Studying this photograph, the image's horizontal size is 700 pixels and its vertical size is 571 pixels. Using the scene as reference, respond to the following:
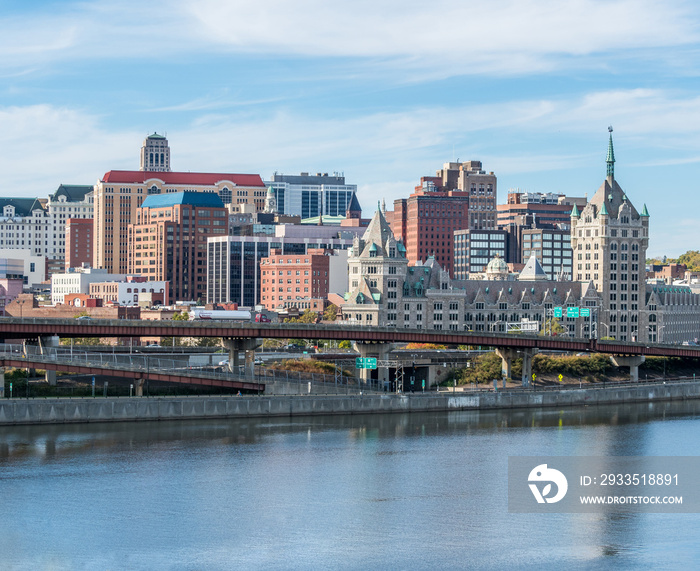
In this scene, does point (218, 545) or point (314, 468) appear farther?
point (314, 468)

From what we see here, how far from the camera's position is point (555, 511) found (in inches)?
3949

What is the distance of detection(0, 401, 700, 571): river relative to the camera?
86.3m

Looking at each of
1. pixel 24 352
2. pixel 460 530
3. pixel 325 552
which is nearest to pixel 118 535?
pixel 325 552

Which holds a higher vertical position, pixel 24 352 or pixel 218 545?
pixel 24 352

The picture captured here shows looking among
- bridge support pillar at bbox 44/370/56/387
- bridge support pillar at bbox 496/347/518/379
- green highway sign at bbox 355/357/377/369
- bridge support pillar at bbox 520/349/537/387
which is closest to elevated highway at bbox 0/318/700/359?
bridge support pillar at bbox 496/347/518/379

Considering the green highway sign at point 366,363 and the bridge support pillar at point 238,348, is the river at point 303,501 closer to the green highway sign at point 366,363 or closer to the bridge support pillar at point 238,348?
the bridge support pillar at point 238,348

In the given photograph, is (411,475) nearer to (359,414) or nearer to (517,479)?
(517,479)

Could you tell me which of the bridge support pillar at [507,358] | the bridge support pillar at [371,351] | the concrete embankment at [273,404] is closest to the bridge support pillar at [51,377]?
the concrete embankment at [273,404]

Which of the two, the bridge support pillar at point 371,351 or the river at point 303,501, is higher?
the bridge support pillar at point 371,351

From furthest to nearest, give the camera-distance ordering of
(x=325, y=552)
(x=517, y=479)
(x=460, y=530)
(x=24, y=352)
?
(x=24, y=352), (x=517, y=479), (x=460, y=530), (x=325, y=552)

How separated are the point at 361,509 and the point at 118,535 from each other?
18.8 metres

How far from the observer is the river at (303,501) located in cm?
8631

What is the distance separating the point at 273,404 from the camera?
513 ft

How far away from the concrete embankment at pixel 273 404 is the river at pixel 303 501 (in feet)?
11.5
